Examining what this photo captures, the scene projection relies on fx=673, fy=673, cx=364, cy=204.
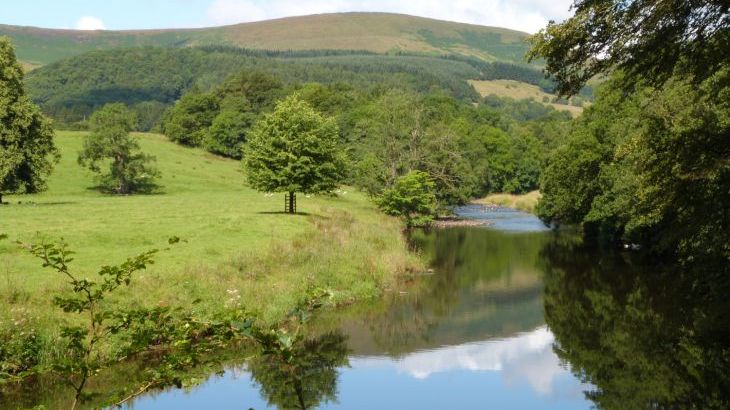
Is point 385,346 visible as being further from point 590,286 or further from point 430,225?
point 430,225

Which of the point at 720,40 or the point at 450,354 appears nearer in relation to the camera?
the point at 720,40

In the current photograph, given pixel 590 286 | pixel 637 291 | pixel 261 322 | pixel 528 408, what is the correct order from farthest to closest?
pixel 590 286 < pixel 637 291 < pixel 261 322 < pixel 528 408

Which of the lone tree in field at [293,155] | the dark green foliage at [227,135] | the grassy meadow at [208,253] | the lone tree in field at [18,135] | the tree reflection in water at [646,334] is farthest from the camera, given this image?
the dark green foliage at [227,135]

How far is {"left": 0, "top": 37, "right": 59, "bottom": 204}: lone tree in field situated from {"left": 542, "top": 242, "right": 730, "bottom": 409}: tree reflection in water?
36106 millimetres

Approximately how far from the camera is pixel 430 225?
7544 cm

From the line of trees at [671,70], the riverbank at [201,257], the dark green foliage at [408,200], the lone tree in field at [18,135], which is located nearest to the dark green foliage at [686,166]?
the line of trees at [671,70]

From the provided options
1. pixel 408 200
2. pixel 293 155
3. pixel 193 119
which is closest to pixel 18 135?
pixel 293 155

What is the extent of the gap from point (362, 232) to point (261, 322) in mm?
20470

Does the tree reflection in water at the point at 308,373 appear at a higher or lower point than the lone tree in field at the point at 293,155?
lower

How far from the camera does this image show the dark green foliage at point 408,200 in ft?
216

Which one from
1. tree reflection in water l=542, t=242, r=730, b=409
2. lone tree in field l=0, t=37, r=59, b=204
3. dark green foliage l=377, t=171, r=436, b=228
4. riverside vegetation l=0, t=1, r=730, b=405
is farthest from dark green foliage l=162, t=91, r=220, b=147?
tree reflection in water l=542, t=242, r=730, b=409

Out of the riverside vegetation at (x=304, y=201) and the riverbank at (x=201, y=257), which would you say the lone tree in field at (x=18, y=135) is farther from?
the riverbank at (x=201, y=257)

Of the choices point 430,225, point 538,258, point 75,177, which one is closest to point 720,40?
point 538,258

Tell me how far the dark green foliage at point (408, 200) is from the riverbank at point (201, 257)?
4593 mm
